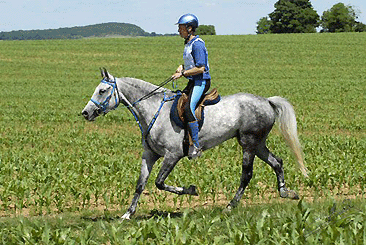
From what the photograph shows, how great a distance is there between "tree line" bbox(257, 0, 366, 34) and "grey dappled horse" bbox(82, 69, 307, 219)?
10839 cm

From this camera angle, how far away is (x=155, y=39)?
76.8 m

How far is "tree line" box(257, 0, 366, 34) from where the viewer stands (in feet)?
381

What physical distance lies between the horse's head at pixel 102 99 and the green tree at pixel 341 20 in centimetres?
11895

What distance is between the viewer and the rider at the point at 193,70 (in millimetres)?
9008

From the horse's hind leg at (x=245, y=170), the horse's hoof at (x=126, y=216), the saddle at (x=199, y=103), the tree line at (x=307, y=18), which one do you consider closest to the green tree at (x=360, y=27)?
the tree line at (x=307, y=18)

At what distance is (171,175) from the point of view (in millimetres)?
12562

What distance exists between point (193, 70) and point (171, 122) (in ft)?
3.14

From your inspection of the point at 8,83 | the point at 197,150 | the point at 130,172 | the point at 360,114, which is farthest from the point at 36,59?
the point at 197,150

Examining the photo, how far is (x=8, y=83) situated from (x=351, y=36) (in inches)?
1949

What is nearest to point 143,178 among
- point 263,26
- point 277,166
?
point 277,166

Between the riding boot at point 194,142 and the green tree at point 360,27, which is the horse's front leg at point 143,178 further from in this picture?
the green tree at point 360,27

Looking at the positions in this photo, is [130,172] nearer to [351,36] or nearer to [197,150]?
[197,150]

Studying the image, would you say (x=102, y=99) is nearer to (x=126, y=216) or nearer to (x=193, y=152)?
A: (x=193, y=152)

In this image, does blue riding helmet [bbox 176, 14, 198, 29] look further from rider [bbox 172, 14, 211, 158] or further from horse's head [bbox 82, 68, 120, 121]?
horse's head [bbox 82, 68, 120, 121]
